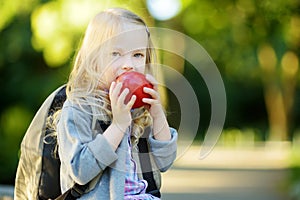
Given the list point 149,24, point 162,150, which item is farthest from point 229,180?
point 162,150

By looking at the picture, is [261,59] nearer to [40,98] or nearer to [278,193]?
[40,98]

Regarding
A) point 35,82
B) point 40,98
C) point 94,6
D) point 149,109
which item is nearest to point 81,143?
point 149,109

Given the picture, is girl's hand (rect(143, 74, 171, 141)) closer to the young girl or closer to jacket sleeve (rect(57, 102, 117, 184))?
the young girl

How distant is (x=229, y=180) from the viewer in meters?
16.5

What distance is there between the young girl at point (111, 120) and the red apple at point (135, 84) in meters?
0.02

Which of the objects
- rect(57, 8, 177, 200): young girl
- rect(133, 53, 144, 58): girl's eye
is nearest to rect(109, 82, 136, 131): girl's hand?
rect(57, 8, 177, 200): young girl

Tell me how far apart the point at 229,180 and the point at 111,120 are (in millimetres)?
13581

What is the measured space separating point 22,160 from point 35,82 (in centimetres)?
1676

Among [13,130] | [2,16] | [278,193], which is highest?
[2,16]

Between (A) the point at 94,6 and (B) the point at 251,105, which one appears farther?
(B) the point at 251,105

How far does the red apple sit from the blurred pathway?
727 centimetres

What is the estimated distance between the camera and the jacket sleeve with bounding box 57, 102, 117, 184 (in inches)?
116

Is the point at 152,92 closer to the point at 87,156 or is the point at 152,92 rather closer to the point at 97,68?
the point at 97,68

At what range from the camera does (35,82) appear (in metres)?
20.0
